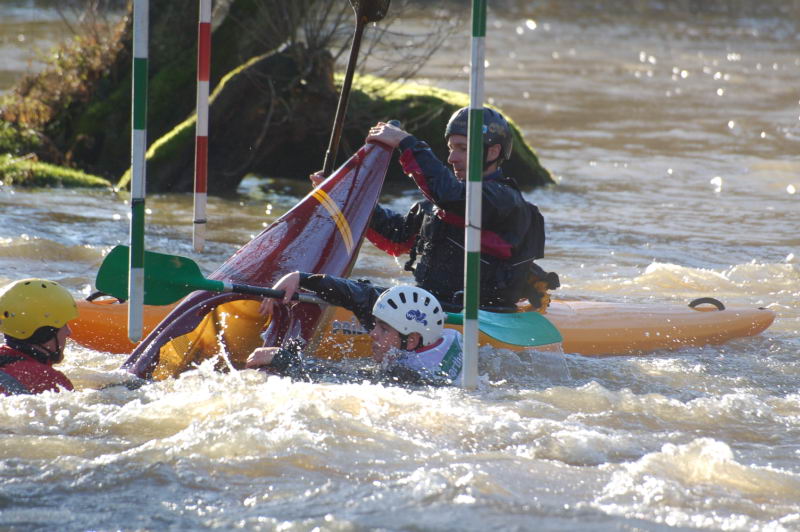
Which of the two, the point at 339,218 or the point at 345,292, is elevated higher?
the point at 339,218

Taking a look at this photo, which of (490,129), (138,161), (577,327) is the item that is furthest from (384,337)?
(577,327)

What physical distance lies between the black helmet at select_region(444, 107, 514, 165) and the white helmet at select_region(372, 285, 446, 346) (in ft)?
2.89

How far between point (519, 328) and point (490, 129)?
95 centimetres

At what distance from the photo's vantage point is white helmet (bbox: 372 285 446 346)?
4.86 m

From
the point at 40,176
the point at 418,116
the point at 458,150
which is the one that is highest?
the point at 418,116

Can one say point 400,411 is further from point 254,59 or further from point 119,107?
point 119,107

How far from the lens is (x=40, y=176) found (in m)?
10.6

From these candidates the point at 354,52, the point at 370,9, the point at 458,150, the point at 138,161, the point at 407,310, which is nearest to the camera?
the point at 138,161

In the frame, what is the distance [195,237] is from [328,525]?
2.97 metres

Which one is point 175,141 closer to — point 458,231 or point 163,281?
point 458,231

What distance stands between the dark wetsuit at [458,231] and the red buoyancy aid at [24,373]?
184 centimetres

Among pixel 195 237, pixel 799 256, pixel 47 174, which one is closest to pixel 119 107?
pixel 47 174

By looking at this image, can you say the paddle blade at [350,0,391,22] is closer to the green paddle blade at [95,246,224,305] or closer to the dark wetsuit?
the dark wetsuit

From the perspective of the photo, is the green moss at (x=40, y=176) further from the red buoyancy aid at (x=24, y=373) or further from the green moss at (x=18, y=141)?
the red buoyancy aid at (x=24, y=373)
